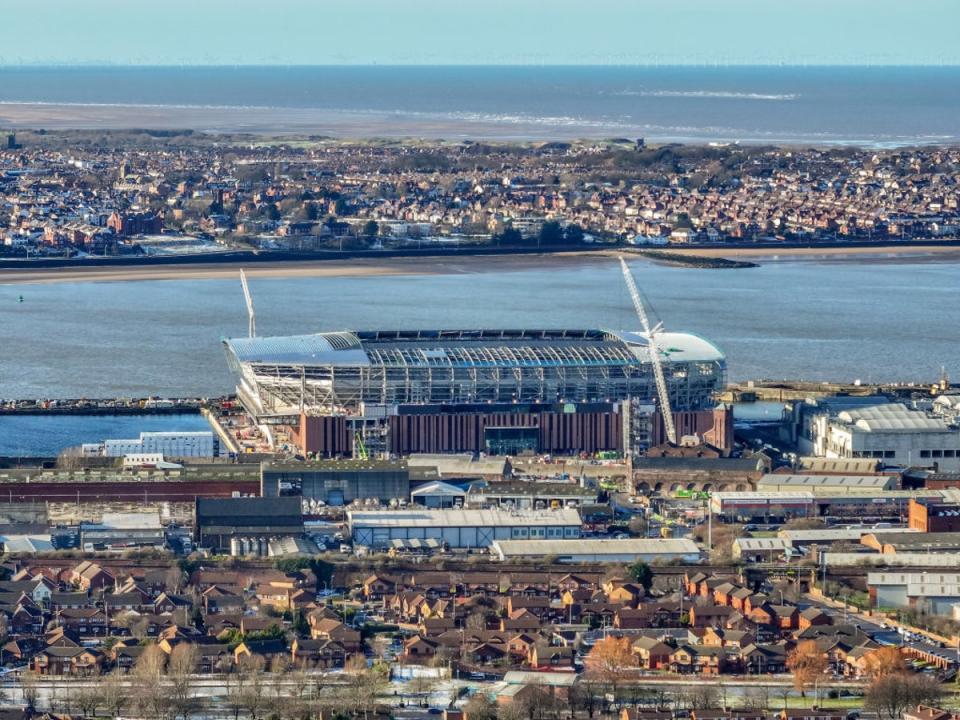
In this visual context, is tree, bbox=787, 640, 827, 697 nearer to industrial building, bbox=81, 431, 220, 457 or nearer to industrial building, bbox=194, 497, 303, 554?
industrial building, bbox=194, 497, 303, 554

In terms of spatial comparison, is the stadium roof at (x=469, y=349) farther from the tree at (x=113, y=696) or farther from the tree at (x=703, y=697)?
the tree at (x=113, y=696)

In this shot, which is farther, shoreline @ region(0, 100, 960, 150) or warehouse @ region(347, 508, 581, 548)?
shoreline @ region(0, 100, 960, 150)

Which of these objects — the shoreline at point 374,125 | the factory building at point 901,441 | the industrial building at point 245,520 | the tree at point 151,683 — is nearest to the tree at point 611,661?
the tree at point 151,683

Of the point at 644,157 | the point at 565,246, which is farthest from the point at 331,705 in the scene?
the point at 644,157

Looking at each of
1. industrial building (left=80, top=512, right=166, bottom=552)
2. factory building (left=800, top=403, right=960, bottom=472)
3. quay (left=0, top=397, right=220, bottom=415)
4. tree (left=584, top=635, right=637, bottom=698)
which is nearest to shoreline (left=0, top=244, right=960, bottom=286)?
quay (left=0, top=397, right=220, bottom=415)

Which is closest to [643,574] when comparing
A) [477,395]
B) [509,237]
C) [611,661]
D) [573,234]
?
[611,661]
